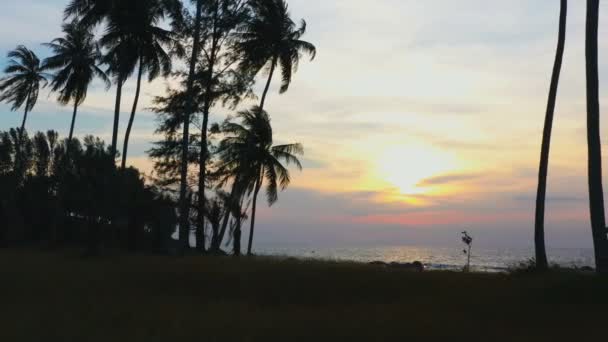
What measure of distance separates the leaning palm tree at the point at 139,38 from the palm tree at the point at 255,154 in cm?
558

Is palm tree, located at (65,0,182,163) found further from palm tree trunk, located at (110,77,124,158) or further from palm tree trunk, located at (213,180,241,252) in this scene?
palm tree trunk, located at (213,180,241,252)

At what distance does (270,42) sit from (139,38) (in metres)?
8.01

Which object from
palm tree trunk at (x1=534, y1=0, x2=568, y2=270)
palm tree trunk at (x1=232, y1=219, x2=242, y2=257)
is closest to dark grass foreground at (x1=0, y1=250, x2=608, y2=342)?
palm tree trunk at (x1=534, y1=0, x2=568, y2=270)

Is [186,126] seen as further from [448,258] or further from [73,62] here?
[448,258]

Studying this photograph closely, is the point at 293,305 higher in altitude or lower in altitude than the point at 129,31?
lower

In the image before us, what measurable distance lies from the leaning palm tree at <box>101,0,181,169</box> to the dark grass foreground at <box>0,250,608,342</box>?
51.9ft

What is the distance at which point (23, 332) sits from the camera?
11.1 metres

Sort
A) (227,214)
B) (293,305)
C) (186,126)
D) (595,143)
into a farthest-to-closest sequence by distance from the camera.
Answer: (227,214) → (186,126) → (595,143) → (293,305)

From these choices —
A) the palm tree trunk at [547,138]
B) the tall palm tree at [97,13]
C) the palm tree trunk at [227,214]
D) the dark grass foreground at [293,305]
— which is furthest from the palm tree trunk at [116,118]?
the palm tree trunk at [547,138]

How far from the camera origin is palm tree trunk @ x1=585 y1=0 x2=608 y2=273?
57.8ft

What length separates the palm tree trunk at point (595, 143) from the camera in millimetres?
17625

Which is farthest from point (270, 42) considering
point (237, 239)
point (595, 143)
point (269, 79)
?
point (595, 143)

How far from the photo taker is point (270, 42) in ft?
124

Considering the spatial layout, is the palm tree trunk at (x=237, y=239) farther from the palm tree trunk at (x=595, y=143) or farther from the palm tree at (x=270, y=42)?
the palm tree trunk at (x=595, y=143)
